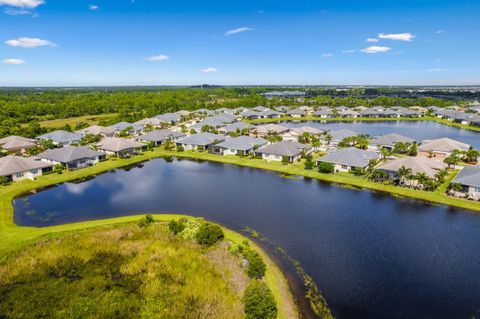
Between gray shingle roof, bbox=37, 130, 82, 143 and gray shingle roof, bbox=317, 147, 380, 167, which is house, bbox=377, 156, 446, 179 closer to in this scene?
gray shingle roof, bbox=317, 147, 380, 167

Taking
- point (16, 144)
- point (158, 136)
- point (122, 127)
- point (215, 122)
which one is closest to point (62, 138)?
point (16, 144)

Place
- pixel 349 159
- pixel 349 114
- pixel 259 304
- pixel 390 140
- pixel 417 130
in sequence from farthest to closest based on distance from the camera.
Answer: pixel 349 114
pixel 417 130
pixel 390 140
pixel 349 159
pixel 259 304

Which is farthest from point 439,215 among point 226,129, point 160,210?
point 226,129

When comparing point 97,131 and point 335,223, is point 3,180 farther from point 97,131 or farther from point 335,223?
point 335,223

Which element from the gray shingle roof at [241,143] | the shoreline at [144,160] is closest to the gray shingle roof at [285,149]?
the shoreline at [144,160]

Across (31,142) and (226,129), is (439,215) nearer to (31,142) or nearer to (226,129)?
(226,129)
